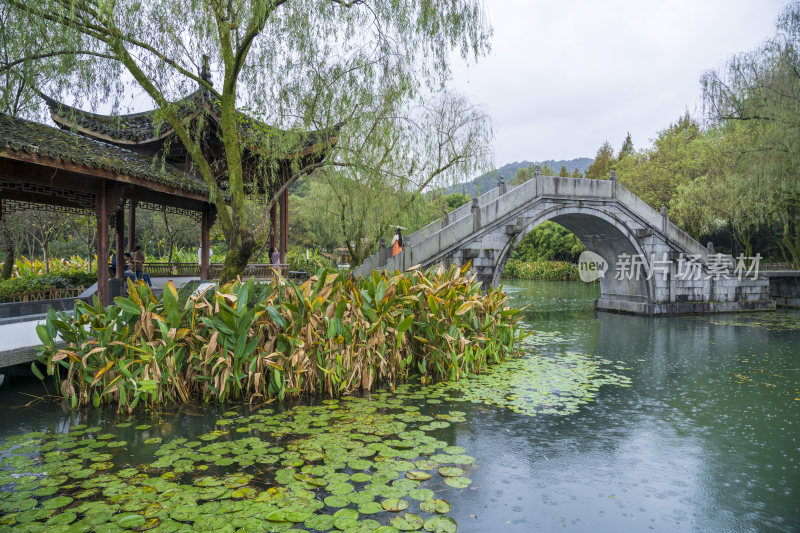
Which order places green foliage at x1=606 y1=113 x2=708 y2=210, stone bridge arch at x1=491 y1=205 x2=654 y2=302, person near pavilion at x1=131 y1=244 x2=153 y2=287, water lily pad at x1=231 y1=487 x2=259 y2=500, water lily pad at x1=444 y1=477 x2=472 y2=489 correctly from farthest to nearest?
green foliage at x1=606 y1=113 x2=708 y2=210 < stone bridge arch at x1=491 y1=205 x2=654 y2=302 < person near pavilion at x1=131 y1=244 x2=153 y2=287 < water lily pad at x1=444 y1=477 x2=472 y2=489 < water lily pad at x1=231 y1=487 x2=259 y2=500

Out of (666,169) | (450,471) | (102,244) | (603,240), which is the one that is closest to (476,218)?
(603,240)

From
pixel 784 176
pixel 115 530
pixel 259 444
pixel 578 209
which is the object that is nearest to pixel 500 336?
pixel 259 444

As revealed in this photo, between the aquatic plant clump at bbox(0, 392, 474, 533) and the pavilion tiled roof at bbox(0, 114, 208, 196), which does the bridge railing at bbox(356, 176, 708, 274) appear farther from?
the aquatic plant clump at bbox(0, 392, 474, 533)

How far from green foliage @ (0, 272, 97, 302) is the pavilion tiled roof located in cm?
267

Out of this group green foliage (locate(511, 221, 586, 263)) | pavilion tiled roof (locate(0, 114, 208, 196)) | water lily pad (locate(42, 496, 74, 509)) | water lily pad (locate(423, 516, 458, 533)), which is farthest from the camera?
green foliage (locate(511, 221, 586, 263))

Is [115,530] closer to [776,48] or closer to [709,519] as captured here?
[709,519]

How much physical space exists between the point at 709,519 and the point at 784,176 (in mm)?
12429

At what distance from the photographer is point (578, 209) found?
38.1ft

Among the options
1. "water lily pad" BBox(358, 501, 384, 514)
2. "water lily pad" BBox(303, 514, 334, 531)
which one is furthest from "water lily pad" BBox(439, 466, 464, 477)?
"water lily pad" BBox(303, 514, 334, 531)

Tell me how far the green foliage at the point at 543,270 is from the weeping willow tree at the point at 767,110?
14.0m

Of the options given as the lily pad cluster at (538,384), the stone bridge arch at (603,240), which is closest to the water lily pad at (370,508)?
the lily pad cluster at (538,384)

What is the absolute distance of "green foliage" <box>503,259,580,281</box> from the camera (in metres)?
27.4

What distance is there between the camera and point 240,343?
4.56 meters

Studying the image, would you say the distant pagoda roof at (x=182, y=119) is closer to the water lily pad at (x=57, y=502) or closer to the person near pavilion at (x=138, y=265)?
the person near pavilion at (x=138, y=265)
